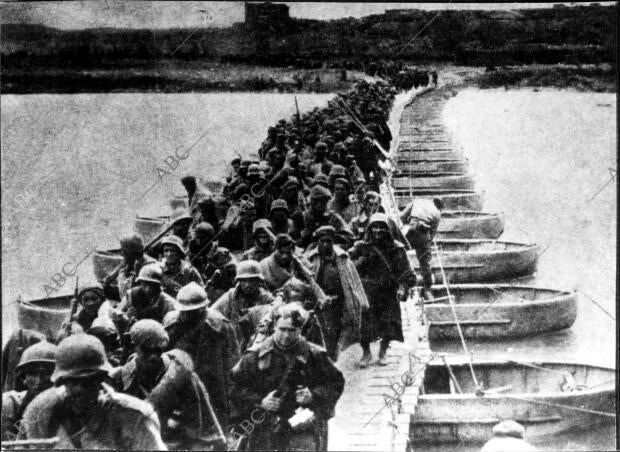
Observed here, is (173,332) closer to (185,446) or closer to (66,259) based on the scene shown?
(185,446)

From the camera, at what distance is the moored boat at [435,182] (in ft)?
77.4

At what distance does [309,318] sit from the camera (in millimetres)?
7035

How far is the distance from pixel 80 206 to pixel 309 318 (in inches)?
468

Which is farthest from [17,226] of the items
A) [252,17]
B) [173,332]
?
[173,332]

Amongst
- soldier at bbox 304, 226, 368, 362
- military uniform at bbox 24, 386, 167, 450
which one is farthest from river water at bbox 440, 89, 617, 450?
military uniform at bbox 24, 386, 167, 450

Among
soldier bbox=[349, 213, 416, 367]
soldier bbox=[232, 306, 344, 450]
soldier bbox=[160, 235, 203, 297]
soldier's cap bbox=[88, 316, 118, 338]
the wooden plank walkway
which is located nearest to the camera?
soldier bbox=[232, 306, 344, 450]

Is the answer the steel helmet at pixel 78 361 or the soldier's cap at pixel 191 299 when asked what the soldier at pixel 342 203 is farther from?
the steel helmet at pixel 78 361

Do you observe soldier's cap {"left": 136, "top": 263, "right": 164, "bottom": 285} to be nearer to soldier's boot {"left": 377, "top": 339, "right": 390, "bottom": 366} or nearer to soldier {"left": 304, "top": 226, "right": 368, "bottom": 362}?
soldier {"left": 304, "top": 226, "right": 368, "bottom": 362}

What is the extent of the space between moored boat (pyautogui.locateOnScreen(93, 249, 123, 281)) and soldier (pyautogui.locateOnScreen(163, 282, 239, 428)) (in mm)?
9605

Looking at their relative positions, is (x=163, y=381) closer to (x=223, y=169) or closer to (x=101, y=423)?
(x=101, y=423)

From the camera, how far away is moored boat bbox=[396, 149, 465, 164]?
→ 2619 cm

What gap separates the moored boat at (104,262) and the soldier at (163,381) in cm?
1029

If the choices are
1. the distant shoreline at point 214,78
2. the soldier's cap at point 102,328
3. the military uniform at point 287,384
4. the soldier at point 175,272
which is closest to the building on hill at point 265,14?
the distant shoreline at point 214,78

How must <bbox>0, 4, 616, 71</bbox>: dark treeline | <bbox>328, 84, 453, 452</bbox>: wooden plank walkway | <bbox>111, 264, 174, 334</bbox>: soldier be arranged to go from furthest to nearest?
<bbox>0, 4, 616, 71</bbox>: dark treeline → <bbox>328, 84, 453, 452</bbox>: wooden plank walkway → <bbox>111, 264, 174, 334</bbox>: soldier
